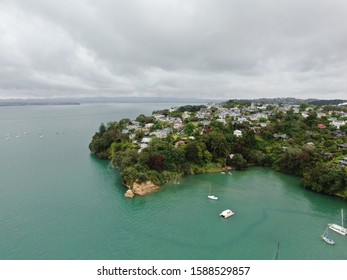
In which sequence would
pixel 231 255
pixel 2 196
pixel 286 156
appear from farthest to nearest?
pixel 286 156, pixel 2 196, pixel 231 255

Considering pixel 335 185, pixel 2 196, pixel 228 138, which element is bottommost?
pixel 2 196

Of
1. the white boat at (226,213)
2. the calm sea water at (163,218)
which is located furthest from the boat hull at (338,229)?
the white boat at (226,213)

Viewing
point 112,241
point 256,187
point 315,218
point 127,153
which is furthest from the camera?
point 127,153

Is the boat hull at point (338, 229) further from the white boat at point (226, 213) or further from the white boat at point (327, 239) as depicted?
the white boat at point (226, 213)

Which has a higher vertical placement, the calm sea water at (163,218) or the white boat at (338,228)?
the white boat at (338,228)

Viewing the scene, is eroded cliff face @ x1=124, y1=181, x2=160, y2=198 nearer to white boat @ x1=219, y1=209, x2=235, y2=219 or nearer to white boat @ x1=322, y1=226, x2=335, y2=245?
white boat @ x1=219, y1=209, x2=235, y2=219

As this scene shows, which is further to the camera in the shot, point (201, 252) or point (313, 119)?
point (313, 119)

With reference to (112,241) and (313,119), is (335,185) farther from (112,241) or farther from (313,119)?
(313,119)

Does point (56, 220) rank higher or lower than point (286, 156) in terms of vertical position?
lower

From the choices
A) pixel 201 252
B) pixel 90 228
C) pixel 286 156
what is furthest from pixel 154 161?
pixel 286 156
